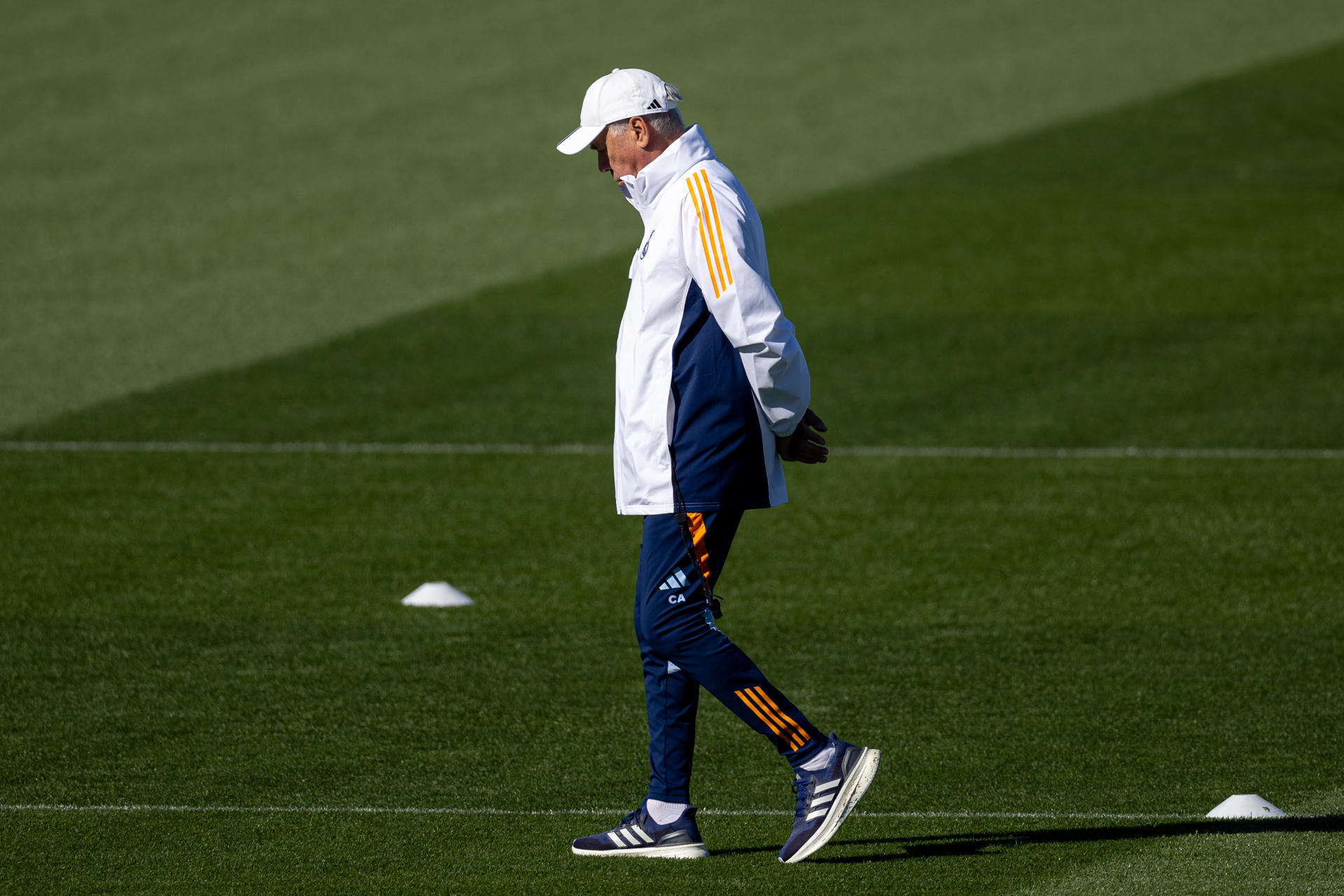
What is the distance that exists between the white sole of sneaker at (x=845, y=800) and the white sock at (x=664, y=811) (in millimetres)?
366

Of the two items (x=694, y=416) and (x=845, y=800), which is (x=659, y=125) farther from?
(x=845, y=800)

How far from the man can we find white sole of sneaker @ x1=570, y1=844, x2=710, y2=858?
30cm

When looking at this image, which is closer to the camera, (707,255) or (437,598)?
(707,255)

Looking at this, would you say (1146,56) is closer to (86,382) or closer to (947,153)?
(947,153)

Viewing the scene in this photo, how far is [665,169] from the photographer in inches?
223

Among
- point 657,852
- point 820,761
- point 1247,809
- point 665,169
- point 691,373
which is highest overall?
point 665,169

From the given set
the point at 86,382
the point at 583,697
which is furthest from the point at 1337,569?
the point at 86,382

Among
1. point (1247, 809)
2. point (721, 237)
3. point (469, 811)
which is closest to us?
point (721, 237)

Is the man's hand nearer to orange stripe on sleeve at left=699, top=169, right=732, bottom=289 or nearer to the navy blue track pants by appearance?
the navy blue track pants

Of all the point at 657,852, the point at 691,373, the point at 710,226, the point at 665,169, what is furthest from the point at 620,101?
the point at 657,852

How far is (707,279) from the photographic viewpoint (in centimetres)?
546

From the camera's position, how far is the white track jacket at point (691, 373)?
552 centimetres

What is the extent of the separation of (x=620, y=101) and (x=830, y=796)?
2.08 m

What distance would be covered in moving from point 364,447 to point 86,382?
3.23 m
